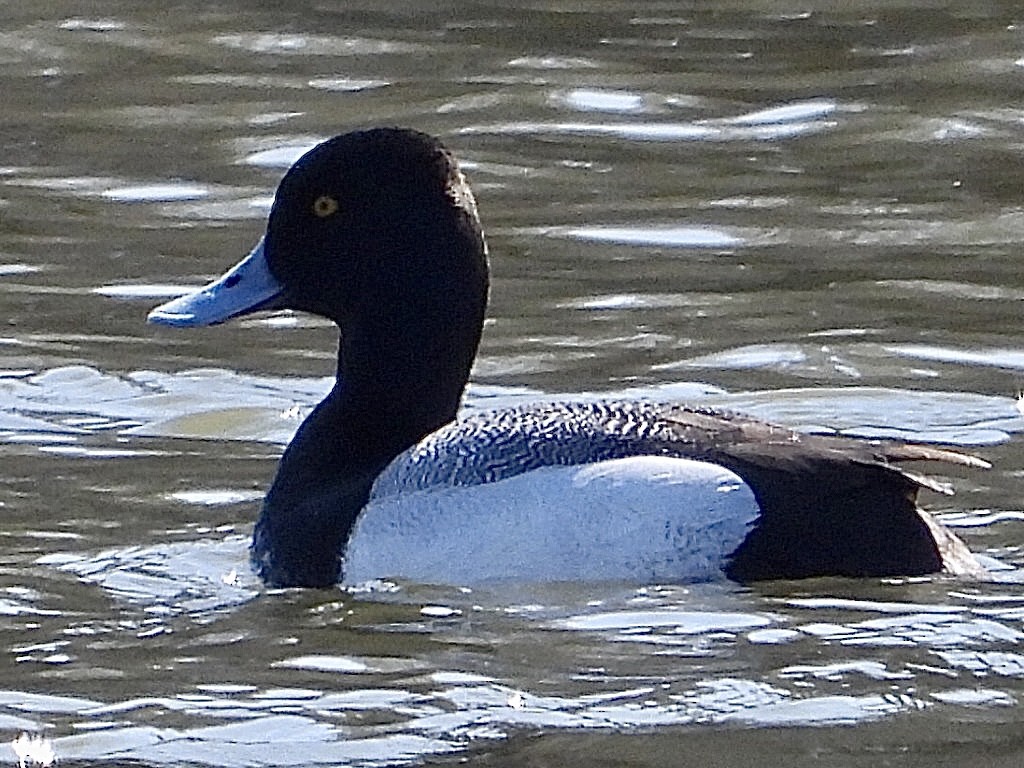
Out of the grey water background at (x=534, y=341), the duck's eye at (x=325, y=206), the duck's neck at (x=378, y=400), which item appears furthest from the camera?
the duck's eye at (x=325, y=206)

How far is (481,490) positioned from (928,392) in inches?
87.9

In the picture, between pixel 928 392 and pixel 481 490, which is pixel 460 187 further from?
pixel 928 392

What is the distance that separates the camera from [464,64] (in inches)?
566

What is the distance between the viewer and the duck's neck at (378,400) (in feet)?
26.0

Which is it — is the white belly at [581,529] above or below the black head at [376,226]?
below

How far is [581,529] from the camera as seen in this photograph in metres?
7.36

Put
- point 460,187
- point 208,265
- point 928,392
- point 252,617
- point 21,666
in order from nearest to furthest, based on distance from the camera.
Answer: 1. point 21,666
2. point 252,617
3. point 460,187
4. point 928,392
5. point 208,265

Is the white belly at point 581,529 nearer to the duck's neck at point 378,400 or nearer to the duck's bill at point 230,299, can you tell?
the duck's neck at point 378,400

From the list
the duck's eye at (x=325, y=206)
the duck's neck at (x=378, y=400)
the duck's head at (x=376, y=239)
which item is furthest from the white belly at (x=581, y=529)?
the duck's eye at (x=325, y=206)

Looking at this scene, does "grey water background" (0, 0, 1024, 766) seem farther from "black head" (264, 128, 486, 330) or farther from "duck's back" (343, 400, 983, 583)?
"black head" (264, 128, 486, 330)

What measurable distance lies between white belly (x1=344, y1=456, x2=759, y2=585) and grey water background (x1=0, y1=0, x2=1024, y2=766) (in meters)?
0.07

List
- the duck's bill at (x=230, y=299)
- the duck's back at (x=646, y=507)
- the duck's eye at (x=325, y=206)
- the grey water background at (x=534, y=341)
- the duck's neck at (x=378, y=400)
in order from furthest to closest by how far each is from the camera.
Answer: the duck's bill at (x=230, y=299) < the duck's eye at (x=325, y=206) < the duck's neck at (x=378, y=400) < the duck's back at (x=646, y=507) < the grey water background at (x=534, y=341)

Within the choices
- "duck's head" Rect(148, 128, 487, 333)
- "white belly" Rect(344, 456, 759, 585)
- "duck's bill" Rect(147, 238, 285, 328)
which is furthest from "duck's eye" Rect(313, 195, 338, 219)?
"white belly" Rect(344, 456, 759, 585)

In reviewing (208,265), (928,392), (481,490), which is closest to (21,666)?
(481,490)
